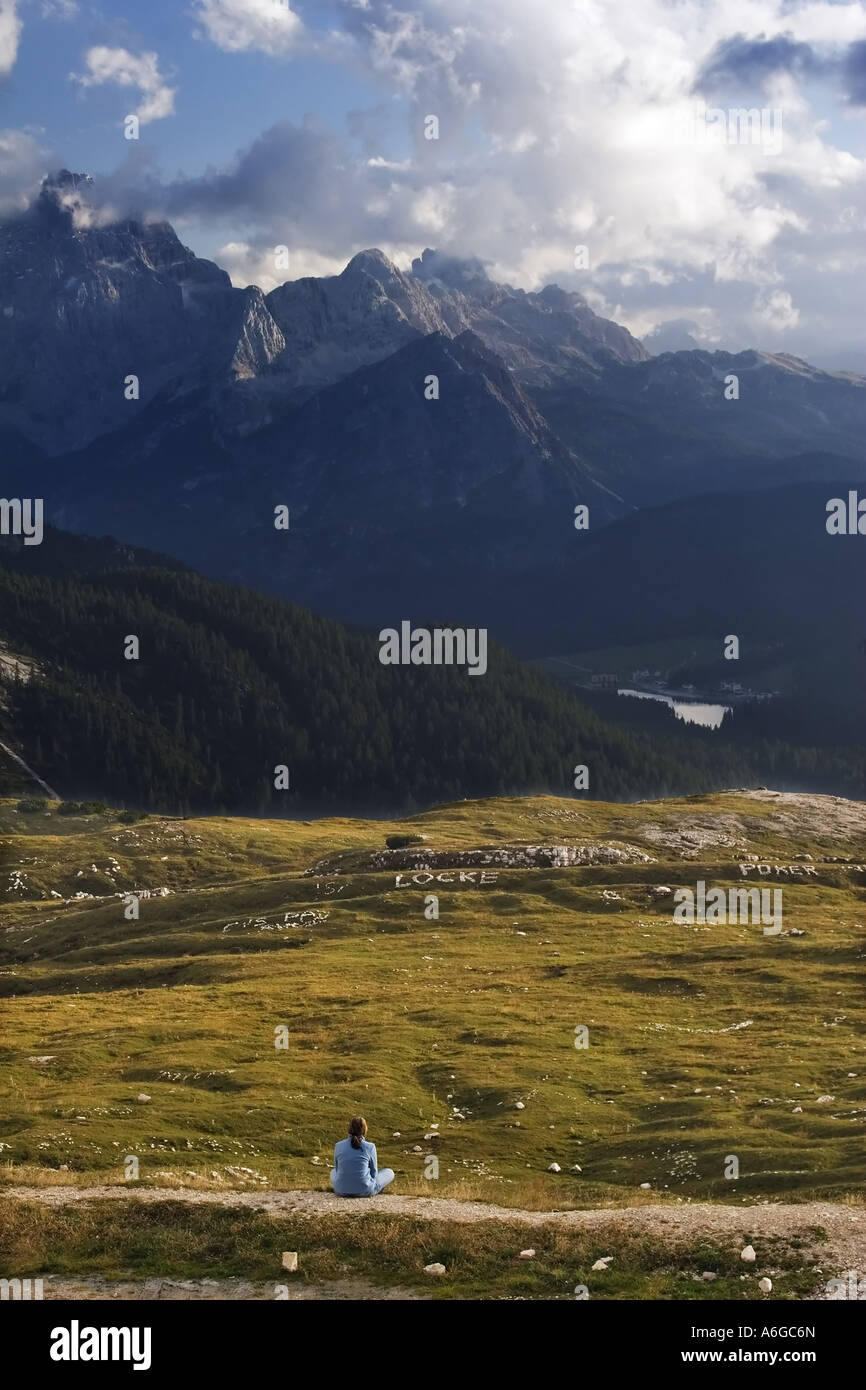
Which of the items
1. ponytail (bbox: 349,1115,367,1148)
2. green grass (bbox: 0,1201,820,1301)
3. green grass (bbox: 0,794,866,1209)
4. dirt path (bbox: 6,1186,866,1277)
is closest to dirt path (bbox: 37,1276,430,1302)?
green grass (bbox: 0,1201,820,1301)

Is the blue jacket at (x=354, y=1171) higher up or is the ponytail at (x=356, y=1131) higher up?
the ponytail at (x=356, y=1131)

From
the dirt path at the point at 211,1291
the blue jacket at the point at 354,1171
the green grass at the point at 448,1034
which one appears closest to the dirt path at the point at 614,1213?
the blue jacket at the point at 354,1171

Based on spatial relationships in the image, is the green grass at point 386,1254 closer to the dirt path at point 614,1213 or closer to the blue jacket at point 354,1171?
the dirt path at point 614,1213

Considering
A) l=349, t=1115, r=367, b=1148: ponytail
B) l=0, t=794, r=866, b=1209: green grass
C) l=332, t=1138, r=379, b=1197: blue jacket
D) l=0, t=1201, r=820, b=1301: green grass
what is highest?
l=349, t=1115, r=367, b=1148: ponytail

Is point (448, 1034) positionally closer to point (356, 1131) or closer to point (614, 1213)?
point (356, 1131)

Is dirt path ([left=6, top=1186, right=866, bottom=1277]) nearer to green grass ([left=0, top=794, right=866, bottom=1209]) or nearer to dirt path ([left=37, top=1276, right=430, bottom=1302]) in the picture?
green grass ([left=0, top=794, right=866, bottom=1209])

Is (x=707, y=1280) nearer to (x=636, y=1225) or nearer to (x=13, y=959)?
(x=636, y=1225)
